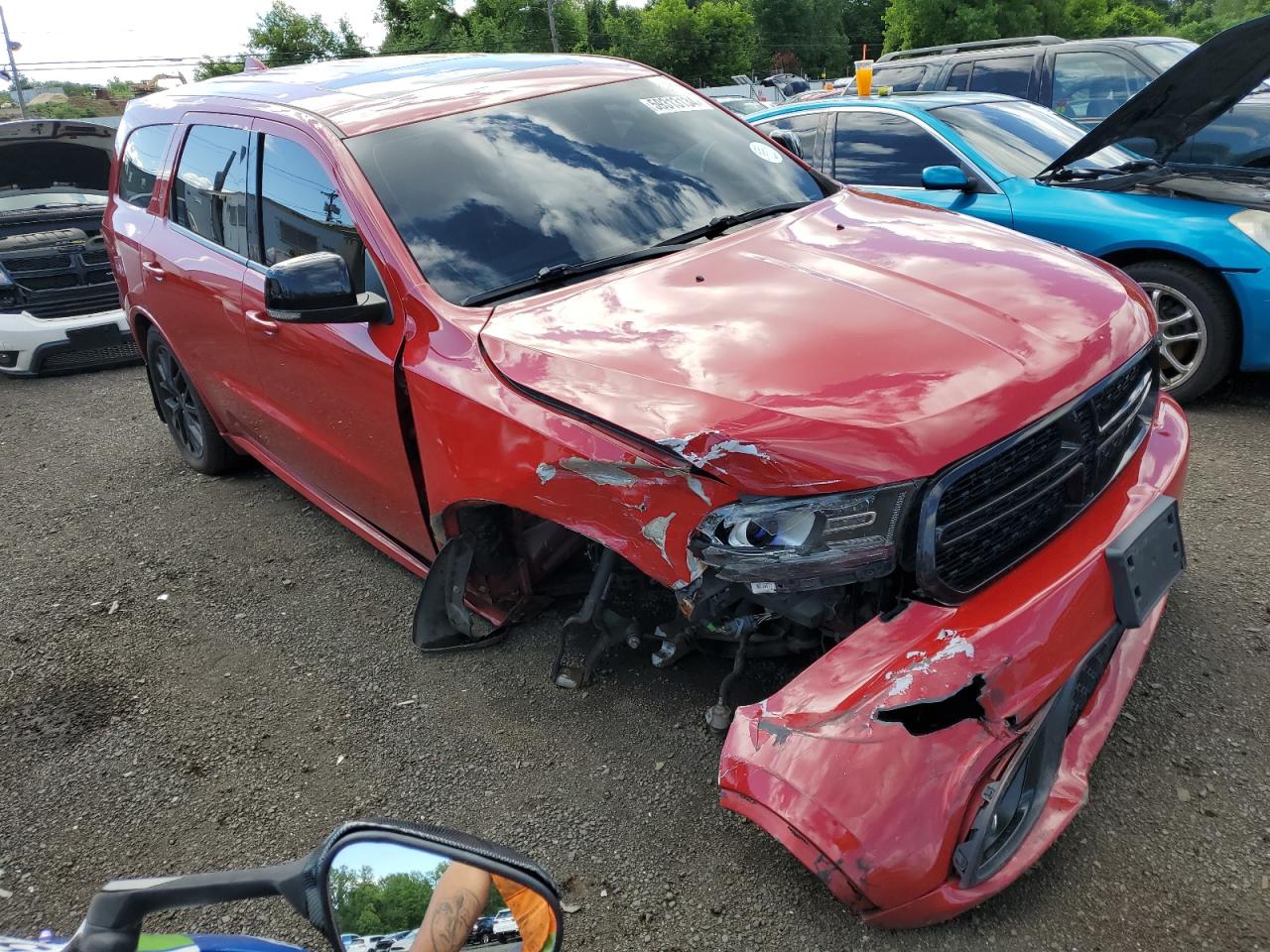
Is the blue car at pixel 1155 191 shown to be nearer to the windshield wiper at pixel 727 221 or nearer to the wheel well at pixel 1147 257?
the wheel well at pixel 1147 257

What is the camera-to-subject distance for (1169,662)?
2859 mm

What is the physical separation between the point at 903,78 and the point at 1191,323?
6.51 meters

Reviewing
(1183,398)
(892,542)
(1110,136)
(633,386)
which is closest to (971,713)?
(892,542)

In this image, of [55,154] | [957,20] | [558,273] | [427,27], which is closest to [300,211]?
[558,273]

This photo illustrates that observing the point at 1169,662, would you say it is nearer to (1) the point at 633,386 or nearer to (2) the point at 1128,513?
(2) the point at 1128,513

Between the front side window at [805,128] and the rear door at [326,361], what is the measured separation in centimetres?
362

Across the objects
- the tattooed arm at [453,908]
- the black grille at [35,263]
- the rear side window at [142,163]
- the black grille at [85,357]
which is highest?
the rear side window at [142,163]

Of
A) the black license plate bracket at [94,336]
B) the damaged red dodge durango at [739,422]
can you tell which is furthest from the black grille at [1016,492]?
the black license plate bracket at [94,336]

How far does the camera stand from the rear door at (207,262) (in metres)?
3.73

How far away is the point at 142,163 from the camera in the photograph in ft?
15.4

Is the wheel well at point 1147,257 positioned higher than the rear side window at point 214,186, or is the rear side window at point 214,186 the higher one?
the rear side window at point 214,186

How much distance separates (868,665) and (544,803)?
1.11 m

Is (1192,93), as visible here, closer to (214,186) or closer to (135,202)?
(214,186)

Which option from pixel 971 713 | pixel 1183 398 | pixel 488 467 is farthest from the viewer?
pixel 1183 398
